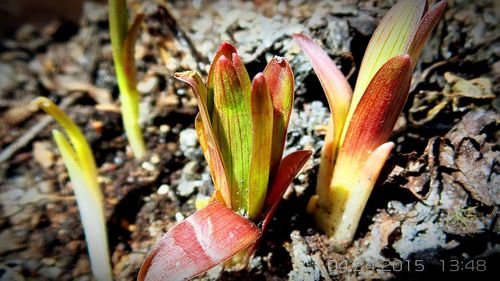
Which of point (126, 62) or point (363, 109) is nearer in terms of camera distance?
point (363, 109)

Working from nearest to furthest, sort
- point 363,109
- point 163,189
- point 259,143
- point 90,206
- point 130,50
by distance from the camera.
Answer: point 259,143 < point 363,109 < point 90,206 < point 130,50 < point 163,189

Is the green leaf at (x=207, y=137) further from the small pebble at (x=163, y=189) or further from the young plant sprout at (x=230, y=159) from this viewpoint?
the small pebble at (x=163, y=189)

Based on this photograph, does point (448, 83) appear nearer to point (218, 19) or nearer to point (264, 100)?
point (264, 100)

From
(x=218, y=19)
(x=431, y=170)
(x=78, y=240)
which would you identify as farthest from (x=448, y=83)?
(x=78, y=240)

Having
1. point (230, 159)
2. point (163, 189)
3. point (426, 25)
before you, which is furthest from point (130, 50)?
point (426, 25)

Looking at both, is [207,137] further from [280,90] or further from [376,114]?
[376,114]

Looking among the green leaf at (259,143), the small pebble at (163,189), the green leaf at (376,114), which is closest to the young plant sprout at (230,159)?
the green leaf at (259,143)

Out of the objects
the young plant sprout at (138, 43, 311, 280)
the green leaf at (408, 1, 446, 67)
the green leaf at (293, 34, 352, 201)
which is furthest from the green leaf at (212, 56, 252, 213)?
the green leaf at (408, 1, 446, 67)
